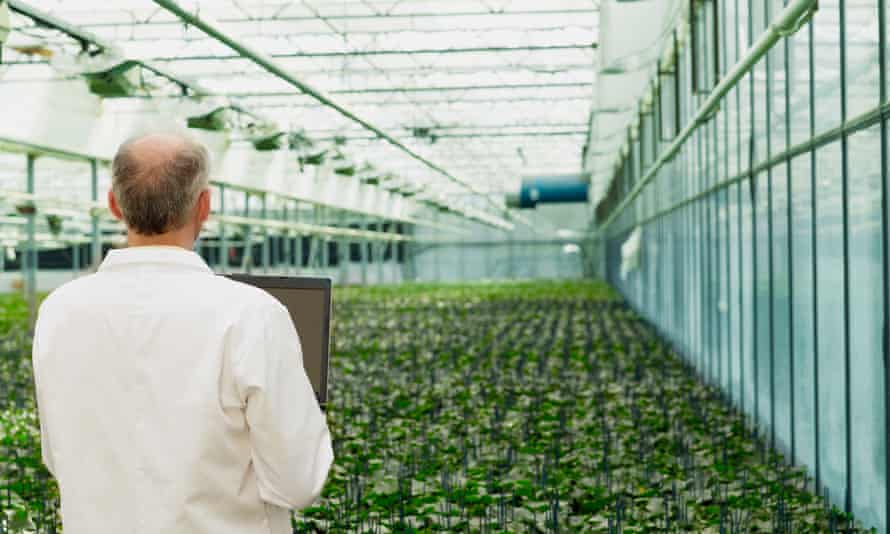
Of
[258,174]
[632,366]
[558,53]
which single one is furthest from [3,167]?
[632,366]

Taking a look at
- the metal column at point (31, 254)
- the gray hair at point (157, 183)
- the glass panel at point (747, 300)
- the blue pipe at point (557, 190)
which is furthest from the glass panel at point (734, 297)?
the blue pipe at point (557, 190)

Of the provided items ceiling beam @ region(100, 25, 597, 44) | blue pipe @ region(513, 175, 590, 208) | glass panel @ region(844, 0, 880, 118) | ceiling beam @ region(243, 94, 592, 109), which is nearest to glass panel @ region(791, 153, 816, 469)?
glass panel @ region(844, 0, 880, 118)

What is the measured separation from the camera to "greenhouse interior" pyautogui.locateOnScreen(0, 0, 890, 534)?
21.6 ft

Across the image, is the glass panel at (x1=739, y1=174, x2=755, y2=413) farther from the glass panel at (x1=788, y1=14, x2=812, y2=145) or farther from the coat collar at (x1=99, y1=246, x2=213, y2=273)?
the coat collar at (x1=99, y1=246, x2=213, y2=273)

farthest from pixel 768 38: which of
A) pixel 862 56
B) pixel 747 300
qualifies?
pixel 747 300

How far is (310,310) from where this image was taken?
3.08 m

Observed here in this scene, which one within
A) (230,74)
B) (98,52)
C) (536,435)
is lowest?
(536,435)

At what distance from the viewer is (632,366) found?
50.0ft

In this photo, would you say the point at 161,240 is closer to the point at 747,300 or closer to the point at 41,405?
the point at 41,405

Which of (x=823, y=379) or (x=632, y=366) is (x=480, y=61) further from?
(x=823, y=379)

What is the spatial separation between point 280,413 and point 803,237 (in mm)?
6666

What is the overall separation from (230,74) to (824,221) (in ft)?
64.7

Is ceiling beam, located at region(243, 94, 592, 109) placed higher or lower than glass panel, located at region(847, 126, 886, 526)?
higher

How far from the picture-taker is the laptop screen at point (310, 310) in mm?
3049
